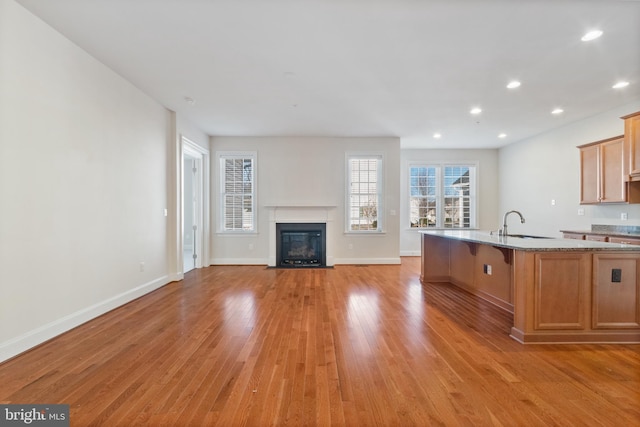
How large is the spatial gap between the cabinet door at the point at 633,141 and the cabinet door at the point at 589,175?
58 cm

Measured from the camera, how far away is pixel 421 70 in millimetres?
3404

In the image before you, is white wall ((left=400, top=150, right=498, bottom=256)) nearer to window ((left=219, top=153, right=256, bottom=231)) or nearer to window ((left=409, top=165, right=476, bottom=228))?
window ((left=409, top=165, right=476, bottom=228))

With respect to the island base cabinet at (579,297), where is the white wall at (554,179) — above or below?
above

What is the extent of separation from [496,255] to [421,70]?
2500mm

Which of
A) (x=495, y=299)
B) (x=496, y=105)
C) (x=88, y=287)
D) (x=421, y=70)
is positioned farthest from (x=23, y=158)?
(x=496, y=105)

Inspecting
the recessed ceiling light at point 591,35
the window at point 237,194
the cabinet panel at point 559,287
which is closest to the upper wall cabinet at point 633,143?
the recessed ceiling light at point 591,35

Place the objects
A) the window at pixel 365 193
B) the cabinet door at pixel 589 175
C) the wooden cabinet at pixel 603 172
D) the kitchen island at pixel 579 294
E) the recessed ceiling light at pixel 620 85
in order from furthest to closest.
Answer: the window at pixel 365 193
the cabinet door at pixel 589 175
the wooden cabinet at pixel 603 172
the recessed ceiling light at pixel 620 85
the kitchen island at pixel 579 294

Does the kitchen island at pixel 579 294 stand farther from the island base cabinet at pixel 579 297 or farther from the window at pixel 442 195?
the window at pixel 442 195

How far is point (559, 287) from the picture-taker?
2572 mm

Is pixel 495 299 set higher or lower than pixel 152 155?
lower

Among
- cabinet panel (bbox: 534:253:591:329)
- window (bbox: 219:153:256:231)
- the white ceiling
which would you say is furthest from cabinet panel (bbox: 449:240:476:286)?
window (bbox: 219:153:256:231)

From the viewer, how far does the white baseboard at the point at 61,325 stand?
7.52 feet

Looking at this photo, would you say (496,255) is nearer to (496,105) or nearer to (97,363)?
(496,105)

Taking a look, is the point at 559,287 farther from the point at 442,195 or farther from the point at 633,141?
the point at 442,195
